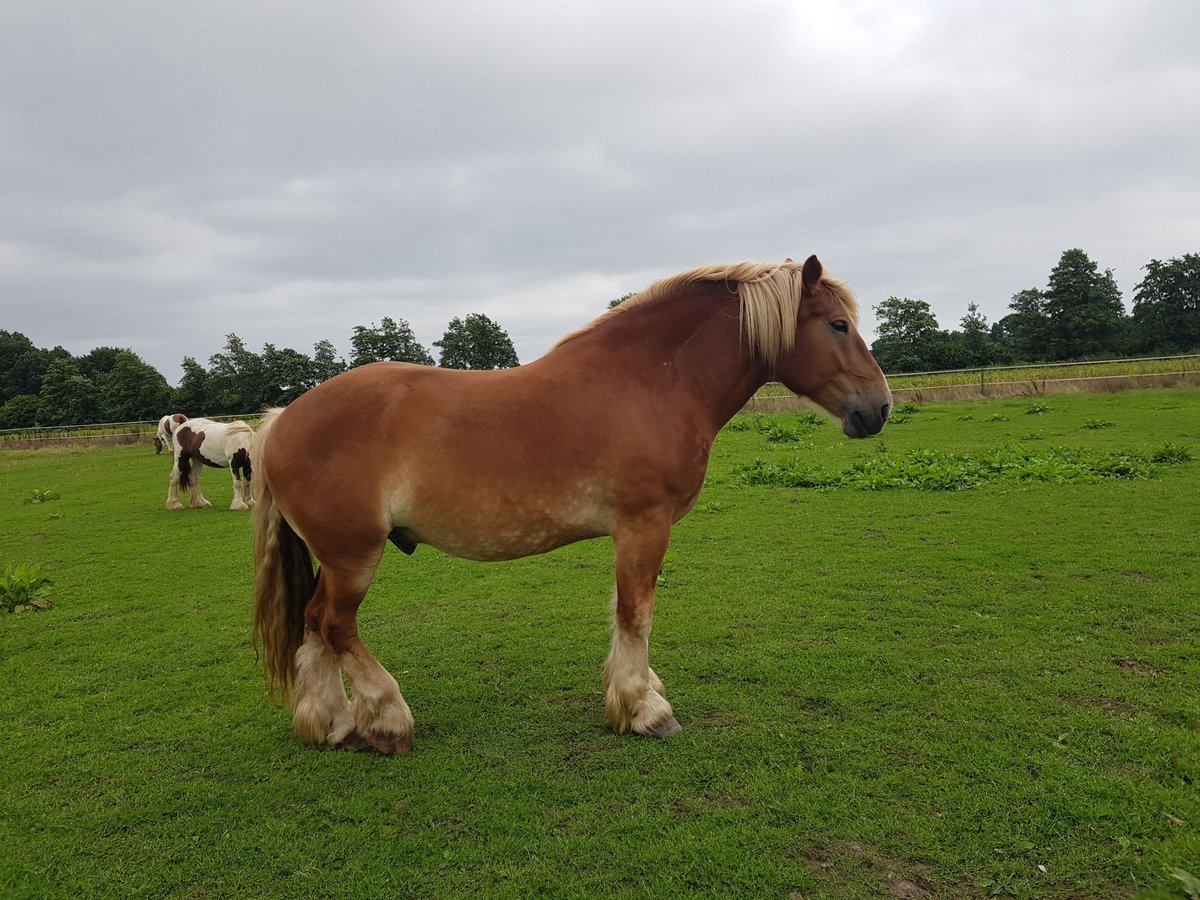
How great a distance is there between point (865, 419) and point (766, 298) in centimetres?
85

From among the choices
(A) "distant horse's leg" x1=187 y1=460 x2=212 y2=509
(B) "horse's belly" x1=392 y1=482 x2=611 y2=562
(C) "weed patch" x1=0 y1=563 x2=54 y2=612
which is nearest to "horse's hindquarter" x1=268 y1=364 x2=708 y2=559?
(B) "horse's belly" x1=392 y1=482 x2=611 y2=562

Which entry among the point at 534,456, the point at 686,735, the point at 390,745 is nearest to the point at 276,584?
the point at 390,745

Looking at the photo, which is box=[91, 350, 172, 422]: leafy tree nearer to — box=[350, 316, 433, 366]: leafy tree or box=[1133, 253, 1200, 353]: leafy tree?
box=[350, 316, 433, 366]: leafy tree

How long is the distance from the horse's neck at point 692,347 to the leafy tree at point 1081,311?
52.4 meters

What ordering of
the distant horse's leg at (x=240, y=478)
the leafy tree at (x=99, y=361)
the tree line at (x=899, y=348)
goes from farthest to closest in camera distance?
the leafy tree at (x=99, y=361)
the tree line at (x=899, y=348)
the distant horse's leg at (x=240, y=478)

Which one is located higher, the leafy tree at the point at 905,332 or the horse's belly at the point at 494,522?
the leafy tree at the point at 905,332

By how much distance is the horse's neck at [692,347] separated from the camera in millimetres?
3635

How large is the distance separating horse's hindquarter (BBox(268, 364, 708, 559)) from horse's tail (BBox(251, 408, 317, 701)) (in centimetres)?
33

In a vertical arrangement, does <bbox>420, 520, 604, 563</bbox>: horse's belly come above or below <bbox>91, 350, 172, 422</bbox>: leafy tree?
below

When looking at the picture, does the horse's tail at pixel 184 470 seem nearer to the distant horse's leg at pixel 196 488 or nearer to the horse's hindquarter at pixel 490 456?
the distant horse's leg at pixel 196 488

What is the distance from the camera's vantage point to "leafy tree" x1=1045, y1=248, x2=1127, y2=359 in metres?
45.8

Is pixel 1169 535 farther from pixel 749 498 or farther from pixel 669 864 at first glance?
pixel 669 864

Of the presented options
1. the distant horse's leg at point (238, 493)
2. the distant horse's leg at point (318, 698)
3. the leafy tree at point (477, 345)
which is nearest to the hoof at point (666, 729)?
the distant horse's leg at point (318, 698)

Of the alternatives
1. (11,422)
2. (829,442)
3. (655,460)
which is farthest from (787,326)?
(11,422)
